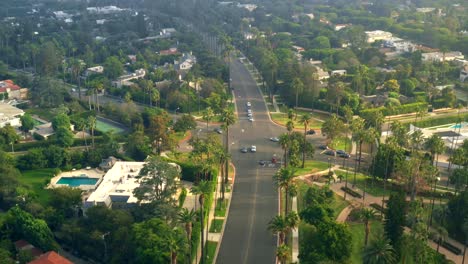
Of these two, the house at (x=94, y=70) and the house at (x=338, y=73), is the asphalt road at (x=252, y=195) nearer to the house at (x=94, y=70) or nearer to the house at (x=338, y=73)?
the house at (x=338, y=73)

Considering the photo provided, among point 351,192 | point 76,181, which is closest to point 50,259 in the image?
point 76,181

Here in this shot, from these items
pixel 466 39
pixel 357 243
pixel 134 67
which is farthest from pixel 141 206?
pixel 466 39

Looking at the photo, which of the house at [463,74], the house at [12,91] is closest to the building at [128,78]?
the house at [12,91]

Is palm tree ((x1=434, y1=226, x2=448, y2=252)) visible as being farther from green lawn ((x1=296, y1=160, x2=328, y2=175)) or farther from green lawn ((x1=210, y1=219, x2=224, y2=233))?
green lawn ((x1=210, y1=219, x2=224, y2=233))

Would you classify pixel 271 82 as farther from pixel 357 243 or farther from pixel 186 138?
pixel 357 243

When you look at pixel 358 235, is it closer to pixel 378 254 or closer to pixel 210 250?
pixel 378 254

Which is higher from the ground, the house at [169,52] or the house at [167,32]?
the house at [167,32]
